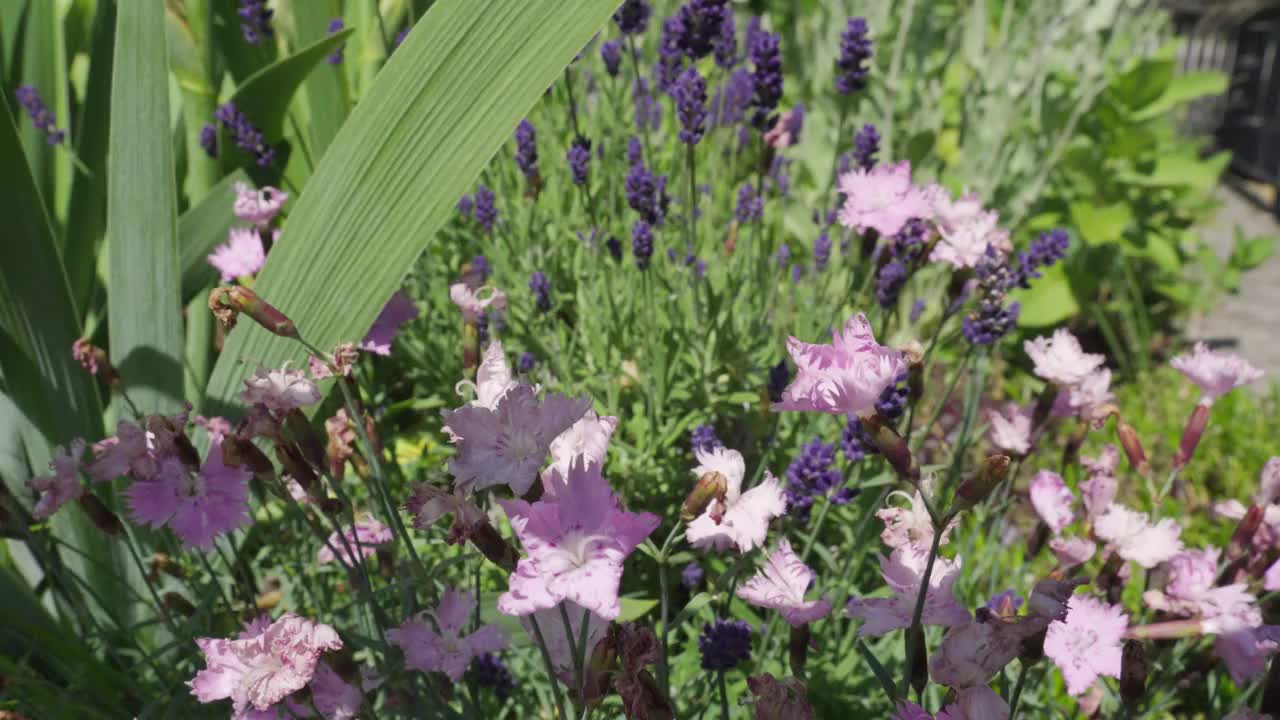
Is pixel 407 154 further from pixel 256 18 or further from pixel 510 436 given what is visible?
pixel 256 18

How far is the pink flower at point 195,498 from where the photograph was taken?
0.96 meters

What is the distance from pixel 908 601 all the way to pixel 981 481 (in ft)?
0.56

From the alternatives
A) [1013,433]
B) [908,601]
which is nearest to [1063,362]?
[1013,433]

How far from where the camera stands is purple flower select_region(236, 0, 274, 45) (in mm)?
1624

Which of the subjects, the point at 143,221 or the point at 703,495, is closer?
the point at 703,495

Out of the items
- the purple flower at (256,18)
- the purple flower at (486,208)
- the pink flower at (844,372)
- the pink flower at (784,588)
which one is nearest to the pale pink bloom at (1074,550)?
the pink flower at (784,588)

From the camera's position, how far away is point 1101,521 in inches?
42.1

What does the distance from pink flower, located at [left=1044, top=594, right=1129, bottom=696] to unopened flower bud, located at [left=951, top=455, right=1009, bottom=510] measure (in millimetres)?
240

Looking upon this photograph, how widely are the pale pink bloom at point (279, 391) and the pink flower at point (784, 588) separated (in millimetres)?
429

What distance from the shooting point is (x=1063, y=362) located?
121cm

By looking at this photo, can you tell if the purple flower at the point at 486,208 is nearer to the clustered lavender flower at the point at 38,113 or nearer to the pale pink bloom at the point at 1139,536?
the clustered lavender flower at the point at 38,113

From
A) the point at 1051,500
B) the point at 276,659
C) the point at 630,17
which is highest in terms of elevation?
the point at 630,17

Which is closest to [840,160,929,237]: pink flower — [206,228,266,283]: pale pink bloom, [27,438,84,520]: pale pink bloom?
[206,228,266,283]: pale pink bloom

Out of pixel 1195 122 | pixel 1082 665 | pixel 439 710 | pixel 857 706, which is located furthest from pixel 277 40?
pixel 1195 122
